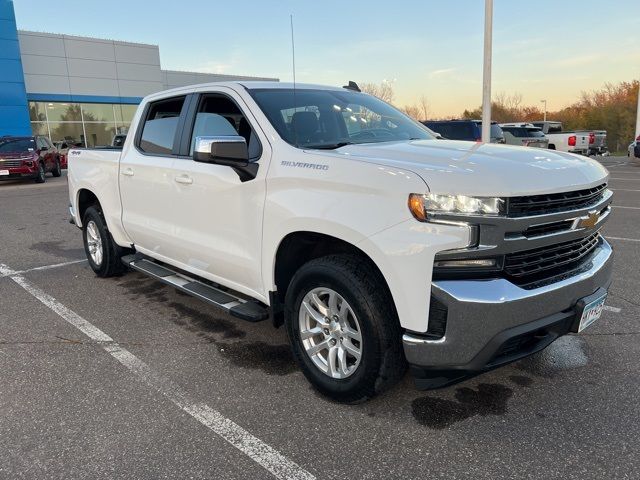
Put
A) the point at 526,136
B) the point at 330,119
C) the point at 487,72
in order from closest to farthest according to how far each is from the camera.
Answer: the point at 330,119 < the point at 487,72 < the point at 526,136

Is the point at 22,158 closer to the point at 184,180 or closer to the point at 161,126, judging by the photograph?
the point at 161,126

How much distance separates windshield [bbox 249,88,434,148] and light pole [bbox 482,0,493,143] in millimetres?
9932

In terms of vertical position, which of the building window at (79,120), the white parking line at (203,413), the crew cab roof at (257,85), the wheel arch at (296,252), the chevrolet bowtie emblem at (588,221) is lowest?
the white parking line at (203,413)

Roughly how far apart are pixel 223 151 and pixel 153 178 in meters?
1.47

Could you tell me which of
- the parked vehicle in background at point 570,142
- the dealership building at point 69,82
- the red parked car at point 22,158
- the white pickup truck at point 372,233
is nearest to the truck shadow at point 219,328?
the white pickup truck at point 372,233

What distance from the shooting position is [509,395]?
10.9ft

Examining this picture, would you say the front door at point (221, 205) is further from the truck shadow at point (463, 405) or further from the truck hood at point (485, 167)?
the truck shadow at point (463, 405)

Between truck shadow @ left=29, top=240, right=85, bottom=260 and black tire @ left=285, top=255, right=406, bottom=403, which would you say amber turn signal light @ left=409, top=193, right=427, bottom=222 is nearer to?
black tire @ left=285, top=255, right=406, bottom=403

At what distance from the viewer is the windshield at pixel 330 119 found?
11.9ft

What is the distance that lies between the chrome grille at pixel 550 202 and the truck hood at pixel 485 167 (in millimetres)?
39

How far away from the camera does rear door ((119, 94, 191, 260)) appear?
4.41m

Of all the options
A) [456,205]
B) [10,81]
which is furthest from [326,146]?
[10,81]

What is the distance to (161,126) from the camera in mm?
4703

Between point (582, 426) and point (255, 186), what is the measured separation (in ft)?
7.78
